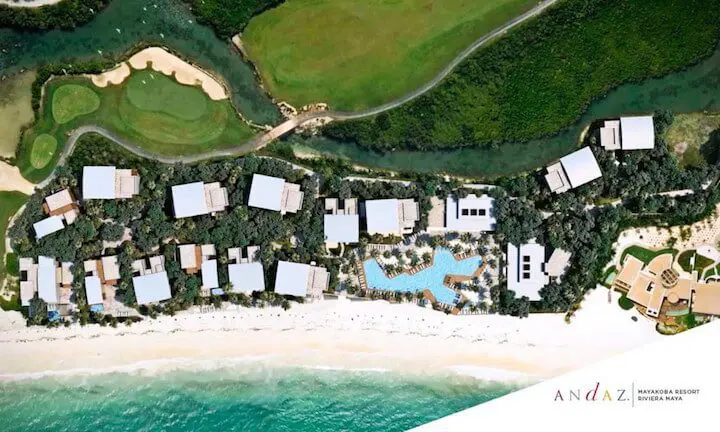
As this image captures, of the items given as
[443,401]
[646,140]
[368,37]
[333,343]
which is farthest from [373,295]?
[646,140]

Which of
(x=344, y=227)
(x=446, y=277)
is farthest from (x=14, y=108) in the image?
(x=446, y=277)

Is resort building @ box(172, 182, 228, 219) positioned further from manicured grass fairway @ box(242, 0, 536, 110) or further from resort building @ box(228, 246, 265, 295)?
manicured grass fairway @ box(242, 0, 536, 110)

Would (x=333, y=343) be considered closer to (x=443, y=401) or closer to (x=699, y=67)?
(x=443, y=401)

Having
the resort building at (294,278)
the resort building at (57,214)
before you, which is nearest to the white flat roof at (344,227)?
the resort building at (294,278)

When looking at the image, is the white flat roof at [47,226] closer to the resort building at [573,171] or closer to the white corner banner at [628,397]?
the white corner banner at [628,397]

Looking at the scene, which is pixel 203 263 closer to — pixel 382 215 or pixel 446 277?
pixel 382 215

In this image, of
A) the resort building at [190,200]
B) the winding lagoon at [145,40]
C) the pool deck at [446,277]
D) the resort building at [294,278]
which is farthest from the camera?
the winding lagoon at [145,40]
